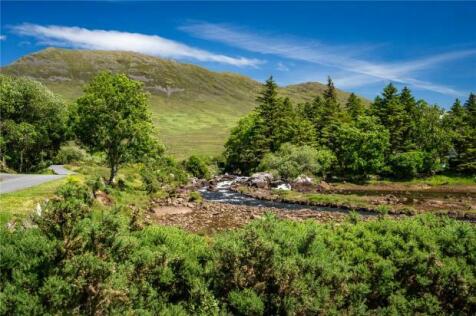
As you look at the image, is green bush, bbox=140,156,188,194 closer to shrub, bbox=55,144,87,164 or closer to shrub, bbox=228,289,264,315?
shrub, bbox=55,144,87,164

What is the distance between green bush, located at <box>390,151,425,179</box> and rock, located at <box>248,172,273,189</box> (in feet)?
79.5

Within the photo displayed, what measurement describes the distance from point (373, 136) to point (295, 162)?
15.7 m

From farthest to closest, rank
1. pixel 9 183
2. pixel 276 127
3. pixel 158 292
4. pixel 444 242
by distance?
pixel 276 127 → pixel 9 183 → pixel 444 242 → pixel 158 292

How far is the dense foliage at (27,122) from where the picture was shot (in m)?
45.4

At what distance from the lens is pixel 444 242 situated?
49.8 feet

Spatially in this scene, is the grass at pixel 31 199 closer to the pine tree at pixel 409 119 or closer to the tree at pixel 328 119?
the tree at pixel 328 119

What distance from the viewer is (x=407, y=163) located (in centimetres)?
7225

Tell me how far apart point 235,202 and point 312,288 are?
3986 cm

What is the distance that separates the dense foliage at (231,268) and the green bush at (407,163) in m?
60.3

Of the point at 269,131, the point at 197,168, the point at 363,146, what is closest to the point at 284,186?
the point at 363,146

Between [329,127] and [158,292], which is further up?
[329,127]

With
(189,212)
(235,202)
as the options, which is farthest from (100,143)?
(235,202)

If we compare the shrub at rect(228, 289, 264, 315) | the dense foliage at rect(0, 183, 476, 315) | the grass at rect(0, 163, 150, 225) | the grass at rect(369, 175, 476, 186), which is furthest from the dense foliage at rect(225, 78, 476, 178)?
the shrub at rect(228, 289, 264, 315)

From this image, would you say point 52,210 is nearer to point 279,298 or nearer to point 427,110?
point 279,298
